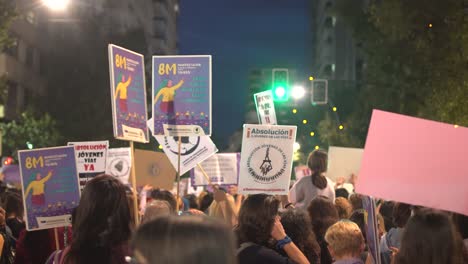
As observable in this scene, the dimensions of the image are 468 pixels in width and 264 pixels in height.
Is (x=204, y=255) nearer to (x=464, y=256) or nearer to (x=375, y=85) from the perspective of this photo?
(x=464, y=256)

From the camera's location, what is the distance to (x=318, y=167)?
10.2 m

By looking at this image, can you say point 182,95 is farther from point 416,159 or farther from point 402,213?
point 416,159

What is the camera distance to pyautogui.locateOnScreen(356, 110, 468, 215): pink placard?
186 inches

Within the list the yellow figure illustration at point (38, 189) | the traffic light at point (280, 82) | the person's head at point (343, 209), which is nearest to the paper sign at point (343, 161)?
the traffic light at point (280, 82)

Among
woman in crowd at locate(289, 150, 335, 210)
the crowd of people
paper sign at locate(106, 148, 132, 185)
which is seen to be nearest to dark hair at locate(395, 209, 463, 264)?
the crowd of people

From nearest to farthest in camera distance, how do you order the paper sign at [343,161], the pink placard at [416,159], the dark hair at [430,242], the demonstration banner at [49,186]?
the dark hair at [430,242] < the pink placard at [416,159] < the demonstration banner at [49,186] < the paper sign at [343,161]

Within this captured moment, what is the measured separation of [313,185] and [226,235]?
7498 millimetres

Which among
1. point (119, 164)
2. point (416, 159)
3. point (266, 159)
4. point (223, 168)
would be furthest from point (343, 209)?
point (119, 164)

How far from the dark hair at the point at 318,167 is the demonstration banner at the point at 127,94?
328 cm

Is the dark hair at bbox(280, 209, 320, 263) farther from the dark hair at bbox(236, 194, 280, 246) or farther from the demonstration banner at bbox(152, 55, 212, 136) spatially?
the demonstration banner at bbox(152, 55, 212, 136)

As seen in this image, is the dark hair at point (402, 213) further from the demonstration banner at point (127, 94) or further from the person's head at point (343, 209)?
the demonstration banner at point (127, 94)

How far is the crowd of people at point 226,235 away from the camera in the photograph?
286 centimetres

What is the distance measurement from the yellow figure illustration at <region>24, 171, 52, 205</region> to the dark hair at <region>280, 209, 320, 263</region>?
2.14 meters

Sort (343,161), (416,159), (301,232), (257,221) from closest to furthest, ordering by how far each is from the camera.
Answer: (416,159) → (257,221) → (301,232) → (343,161)
